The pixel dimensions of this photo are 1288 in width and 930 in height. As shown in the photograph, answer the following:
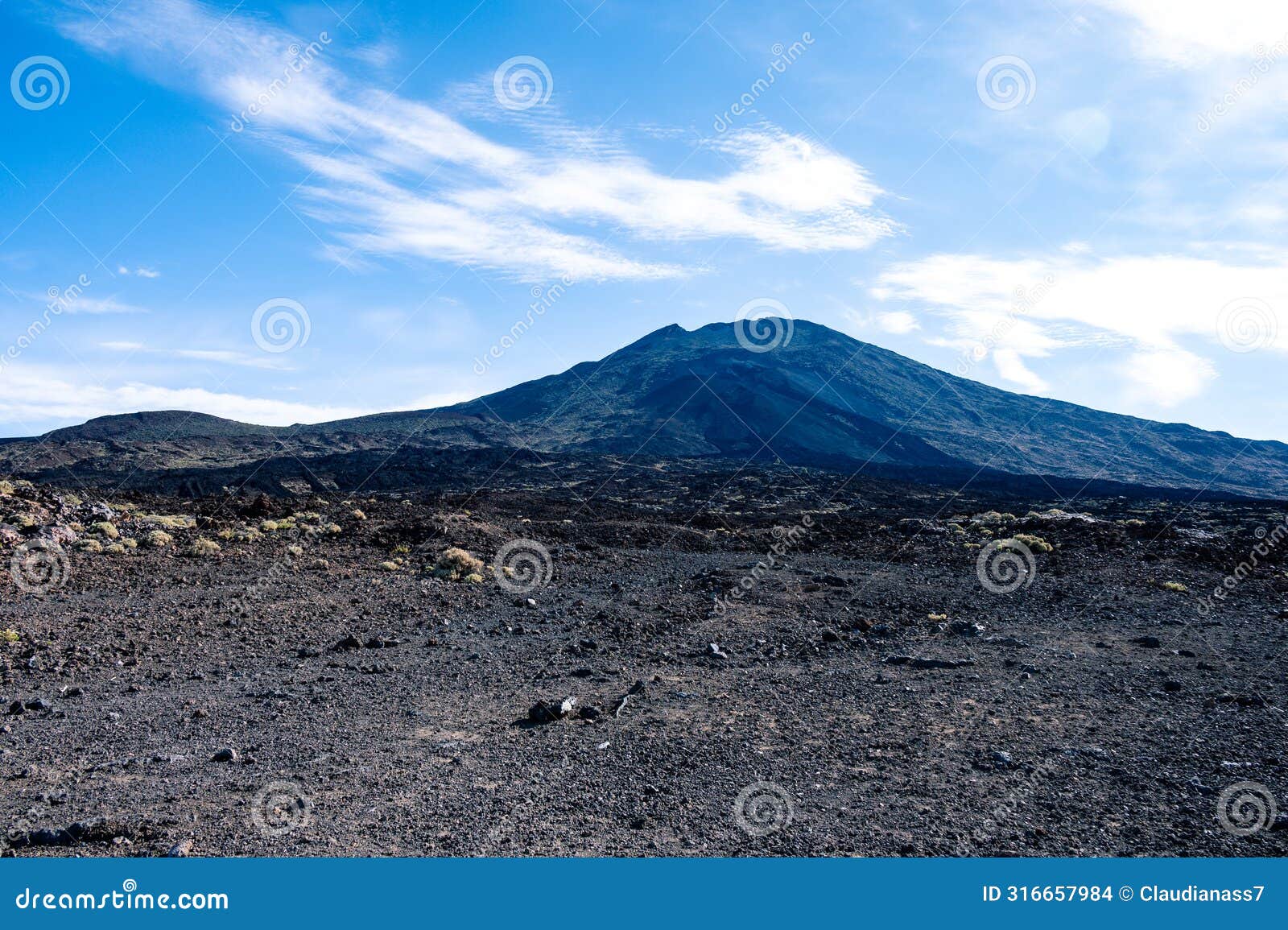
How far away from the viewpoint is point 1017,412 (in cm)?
13200

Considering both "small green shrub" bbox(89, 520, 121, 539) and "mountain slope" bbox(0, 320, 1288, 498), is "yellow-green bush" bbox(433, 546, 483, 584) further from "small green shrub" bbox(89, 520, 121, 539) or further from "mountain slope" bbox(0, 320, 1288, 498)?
"mountain slope" bbox(0, 320, 1288, 498)

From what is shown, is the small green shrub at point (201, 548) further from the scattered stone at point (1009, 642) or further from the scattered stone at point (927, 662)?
the scattered stone at point (1009, 642)

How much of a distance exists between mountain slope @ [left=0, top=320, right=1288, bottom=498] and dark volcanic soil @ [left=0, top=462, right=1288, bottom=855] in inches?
2402

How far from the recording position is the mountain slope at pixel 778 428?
89500 millimetres

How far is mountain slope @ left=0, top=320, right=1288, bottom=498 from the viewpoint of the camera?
8950 cm

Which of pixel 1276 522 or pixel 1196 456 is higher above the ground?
pixel 1196 456

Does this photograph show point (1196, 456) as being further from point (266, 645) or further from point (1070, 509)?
point (266, 645)

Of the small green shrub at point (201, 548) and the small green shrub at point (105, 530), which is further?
the small green shrub at point (105, 530)

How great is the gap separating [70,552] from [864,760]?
650 inches

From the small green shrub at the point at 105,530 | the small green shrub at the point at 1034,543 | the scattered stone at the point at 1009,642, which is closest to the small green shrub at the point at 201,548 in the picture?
the small green shrub at the point at 105,530

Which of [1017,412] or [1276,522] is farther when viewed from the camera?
[1017,412]

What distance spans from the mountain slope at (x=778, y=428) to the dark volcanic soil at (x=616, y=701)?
61000 millimetres

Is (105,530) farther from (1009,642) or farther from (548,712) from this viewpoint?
(1009,642)

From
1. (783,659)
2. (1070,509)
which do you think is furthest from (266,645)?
(1070,509)
